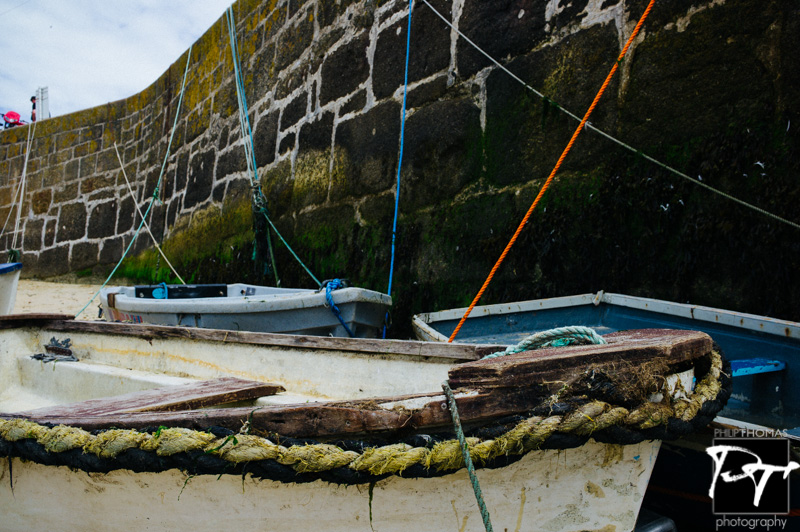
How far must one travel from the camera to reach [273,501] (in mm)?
1058

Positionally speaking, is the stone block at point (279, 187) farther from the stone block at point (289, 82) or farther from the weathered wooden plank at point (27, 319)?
the weathered wooden plank at point (27, 319)

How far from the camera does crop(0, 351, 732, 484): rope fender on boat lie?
92 centimetres

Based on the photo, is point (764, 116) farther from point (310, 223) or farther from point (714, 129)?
point (310, 223)

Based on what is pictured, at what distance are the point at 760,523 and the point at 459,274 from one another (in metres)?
2.29

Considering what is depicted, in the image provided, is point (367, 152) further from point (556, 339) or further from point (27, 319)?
point (556, 339)

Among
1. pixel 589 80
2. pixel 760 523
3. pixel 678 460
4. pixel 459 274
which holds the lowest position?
pixel 760 523

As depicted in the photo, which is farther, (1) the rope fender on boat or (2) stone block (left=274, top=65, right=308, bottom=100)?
(2) stone block (left=274, top=65, right=308, bottom=100)

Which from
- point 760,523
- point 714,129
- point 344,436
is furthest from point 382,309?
point 344,436

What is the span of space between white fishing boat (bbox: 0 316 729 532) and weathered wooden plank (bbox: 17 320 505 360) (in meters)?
0.44

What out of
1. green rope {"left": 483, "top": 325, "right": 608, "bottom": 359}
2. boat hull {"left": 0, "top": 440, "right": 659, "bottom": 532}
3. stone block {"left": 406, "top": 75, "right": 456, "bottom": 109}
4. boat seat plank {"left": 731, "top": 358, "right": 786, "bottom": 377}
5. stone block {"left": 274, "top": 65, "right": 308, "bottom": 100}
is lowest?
boat hull {"left": 0, "top": 440, "right": 659, "bottom": 532}

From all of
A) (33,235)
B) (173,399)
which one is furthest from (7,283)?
(33,235)

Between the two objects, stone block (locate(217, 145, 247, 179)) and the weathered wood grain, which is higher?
stone block (locate(217, 145, 247, 179))

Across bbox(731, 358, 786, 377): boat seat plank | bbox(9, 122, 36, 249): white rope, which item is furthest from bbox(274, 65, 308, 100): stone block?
bbox(9, 122, 36, 249): white rope
